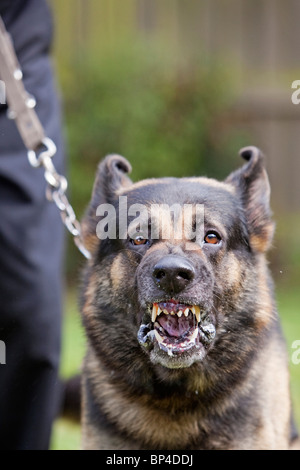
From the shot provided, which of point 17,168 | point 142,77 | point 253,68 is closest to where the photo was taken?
point 17,168

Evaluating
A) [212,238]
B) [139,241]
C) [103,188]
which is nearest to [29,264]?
[103,188]

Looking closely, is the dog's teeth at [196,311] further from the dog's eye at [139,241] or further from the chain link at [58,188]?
the chain link at [58,188]

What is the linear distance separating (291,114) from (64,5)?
2961mm

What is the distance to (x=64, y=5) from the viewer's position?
890cm

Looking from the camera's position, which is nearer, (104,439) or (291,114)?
(104,439)

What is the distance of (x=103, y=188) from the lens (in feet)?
9.37

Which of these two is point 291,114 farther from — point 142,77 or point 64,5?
point 64,5

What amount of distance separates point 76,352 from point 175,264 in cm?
449

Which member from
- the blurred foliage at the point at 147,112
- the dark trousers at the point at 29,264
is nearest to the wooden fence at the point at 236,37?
the blurred foliage at the point at 147,112

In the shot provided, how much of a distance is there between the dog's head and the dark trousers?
1.12 ft

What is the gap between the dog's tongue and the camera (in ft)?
7.50

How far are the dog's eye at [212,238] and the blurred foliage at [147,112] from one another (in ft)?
17.2

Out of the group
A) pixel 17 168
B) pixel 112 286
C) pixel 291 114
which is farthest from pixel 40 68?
pixel 291 114
